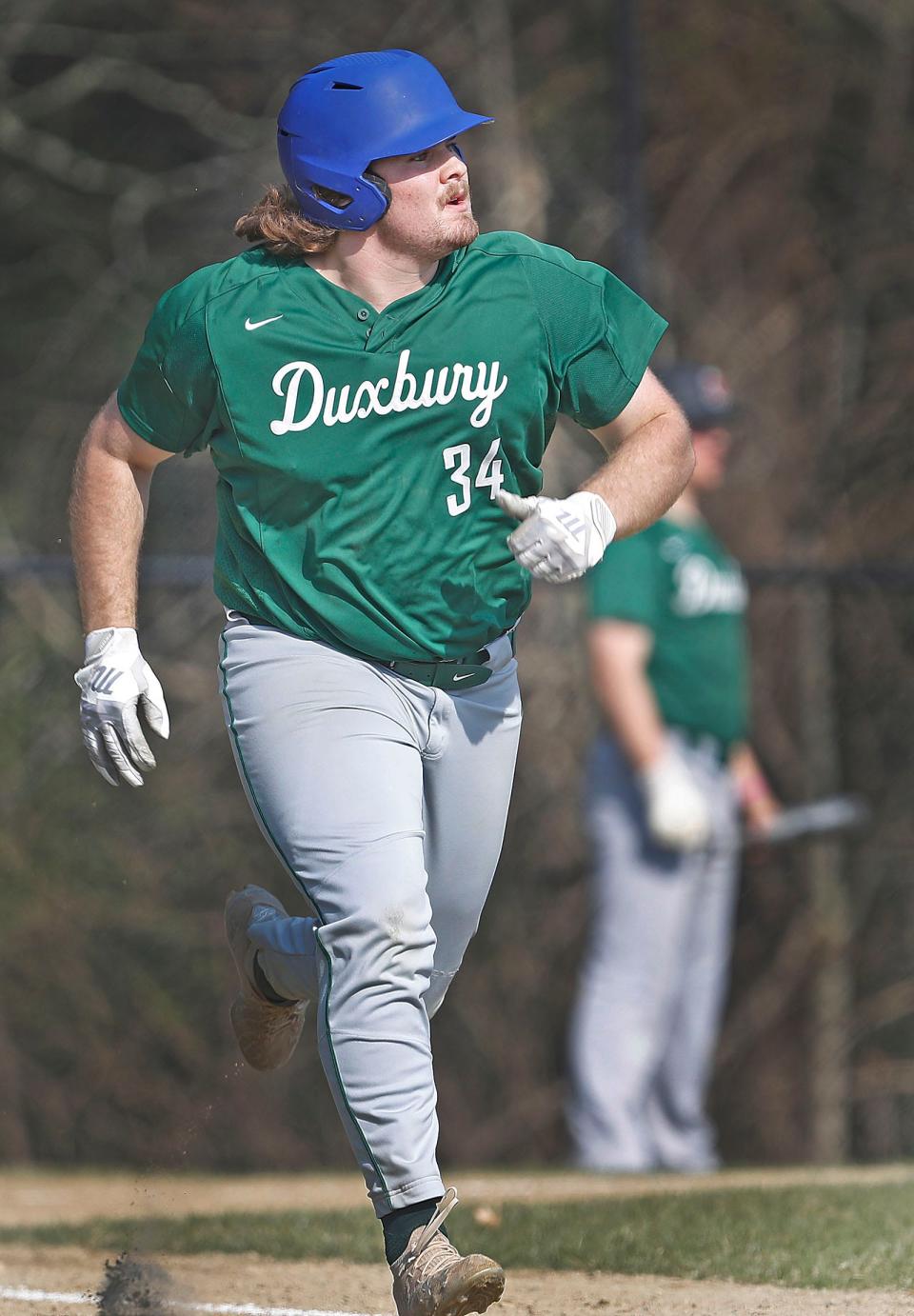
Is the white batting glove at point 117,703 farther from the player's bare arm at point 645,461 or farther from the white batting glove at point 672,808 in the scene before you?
the white batting glove at point 672,808

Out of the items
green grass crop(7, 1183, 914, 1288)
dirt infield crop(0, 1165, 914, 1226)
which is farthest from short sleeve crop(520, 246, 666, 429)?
dirt infield crop(0, 1165, 914, 1226)

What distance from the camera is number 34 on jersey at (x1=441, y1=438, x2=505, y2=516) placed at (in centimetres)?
319

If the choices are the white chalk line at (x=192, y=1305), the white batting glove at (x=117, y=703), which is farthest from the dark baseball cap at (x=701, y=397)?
the white chalk line at (x=192, y=1305)

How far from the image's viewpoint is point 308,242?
3236 millimetres

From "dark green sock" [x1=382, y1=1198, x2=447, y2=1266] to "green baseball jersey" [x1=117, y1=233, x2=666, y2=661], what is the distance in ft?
2.80

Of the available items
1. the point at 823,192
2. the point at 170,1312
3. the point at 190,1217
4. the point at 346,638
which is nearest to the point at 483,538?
the point at 346,638

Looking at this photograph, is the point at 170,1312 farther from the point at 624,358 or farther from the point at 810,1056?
the point at 810,1056

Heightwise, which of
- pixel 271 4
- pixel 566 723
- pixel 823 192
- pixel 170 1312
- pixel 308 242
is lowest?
pixel 170 1312

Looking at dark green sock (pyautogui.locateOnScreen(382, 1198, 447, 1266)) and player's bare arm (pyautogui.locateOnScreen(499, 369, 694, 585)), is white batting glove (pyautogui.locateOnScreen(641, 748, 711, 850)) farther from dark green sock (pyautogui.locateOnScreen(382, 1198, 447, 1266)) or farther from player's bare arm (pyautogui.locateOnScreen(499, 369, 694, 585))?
dark green sock (pyautogui.locateOnScreen(382, 1198, 447, 1266))

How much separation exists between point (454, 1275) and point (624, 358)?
1483 millimetres

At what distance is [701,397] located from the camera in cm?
668

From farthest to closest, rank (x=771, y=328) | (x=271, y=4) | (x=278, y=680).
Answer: (x=771, y=328) → (x=271, y=4) → (x=278, y=680)

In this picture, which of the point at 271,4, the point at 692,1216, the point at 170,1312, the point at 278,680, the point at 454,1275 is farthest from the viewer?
the point at 271,4

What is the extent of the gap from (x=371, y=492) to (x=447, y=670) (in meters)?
0.33
